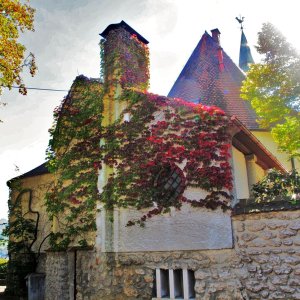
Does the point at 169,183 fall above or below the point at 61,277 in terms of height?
above

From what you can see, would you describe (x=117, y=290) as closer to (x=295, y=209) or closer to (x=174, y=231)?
(x=174, y=231)

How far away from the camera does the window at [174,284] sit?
6.70 m

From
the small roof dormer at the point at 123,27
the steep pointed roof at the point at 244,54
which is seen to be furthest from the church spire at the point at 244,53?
the small roof dormer at the point at 123,27

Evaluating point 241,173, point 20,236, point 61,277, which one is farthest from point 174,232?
point 20,236

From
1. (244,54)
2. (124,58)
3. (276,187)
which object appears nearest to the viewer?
(276,187)

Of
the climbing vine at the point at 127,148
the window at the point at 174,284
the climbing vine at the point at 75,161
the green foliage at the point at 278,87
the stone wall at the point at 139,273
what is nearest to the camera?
the stone wall at the point at 139,273

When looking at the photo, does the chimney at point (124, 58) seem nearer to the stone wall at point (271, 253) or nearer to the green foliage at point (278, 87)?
the green foliage at point (278, 87)

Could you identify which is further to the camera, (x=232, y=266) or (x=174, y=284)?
(x=174, y=284)

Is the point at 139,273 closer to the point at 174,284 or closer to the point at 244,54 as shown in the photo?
the point at 174,284

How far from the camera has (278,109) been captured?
10320 millimetres

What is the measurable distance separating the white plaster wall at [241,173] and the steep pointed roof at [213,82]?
5268 mm

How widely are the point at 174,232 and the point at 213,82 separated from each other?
31.3 feet

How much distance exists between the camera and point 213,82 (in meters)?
15.1

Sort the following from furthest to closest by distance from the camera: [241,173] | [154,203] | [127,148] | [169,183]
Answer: [241,173]
[127,148]
[169,183]
[154,203]
